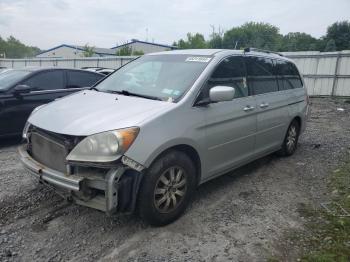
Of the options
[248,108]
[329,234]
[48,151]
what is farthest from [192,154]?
[329,234]

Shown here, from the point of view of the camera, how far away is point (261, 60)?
5328 mm

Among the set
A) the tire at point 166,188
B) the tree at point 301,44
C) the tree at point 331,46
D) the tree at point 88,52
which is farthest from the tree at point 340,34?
the tire at point 166,188

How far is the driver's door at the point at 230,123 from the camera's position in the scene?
4.08 m

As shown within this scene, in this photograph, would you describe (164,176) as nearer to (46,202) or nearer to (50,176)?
(50,176)

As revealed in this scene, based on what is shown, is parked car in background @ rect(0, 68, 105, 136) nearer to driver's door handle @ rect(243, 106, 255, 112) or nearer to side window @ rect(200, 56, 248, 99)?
side window @ rect(200, 56, 248, 99)

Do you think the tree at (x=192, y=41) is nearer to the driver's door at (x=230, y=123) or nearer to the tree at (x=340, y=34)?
the tree at (x=340, y=34)

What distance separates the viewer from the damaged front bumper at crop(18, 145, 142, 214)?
10.2ft

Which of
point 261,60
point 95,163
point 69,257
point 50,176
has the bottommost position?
point 69,257

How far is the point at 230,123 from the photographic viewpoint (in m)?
4.33

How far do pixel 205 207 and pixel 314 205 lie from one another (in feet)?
4.51

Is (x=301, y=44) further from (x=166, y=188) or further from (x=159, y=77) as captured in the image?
(x=166, y=188)

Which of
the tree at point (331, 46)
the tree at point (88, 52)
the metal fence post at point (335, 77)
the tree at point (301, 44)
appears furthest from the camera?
the tree at point (301, 44)

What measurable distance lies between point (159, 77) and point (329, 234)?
2549 mm

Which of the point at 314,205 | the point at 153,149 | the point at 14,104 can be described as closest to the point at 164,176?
the point at 153,149
